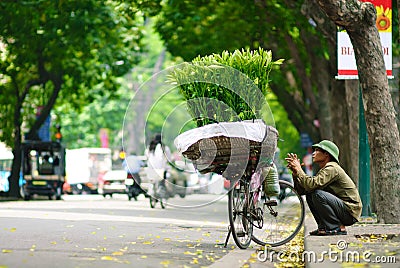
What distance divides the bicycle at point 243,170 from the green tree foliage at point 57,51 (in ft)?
51.5

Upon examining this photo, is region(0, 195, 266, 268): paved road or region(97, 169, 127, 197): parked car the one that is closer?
region(0, 195, 266, 268): paved road

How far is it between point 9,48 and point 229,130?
24.6 metres

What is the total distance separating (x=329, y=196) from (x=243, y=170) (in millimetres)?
1039

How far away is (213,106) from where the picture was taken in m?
11.9

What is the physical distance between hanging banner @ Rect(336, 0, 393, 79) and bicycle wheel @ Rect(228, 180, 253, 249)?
4.36 meters

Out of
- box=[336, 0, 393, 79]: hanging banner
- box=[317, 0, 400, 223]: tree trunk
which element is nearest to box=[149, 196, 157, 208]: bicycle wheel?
box=[336, 0, 393, 79]: hanging banner

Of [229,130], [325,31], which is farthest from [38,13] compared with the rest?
[229,130]

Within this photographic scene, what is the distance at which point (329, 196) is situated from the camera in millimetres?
11852

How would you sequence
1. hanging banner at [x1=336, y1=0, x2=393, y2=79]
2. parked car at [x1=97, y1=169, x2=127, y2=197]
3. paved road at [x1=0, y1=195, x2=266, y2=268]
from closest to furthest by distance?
1. paved road at [x1=0, y1=195, x2=266, y2=268]
2. hanging banner at [x1=336, y1=0, x2=393, y2=79]
3. parked car at [x1=97, y1=169, x2=127, y2=197]

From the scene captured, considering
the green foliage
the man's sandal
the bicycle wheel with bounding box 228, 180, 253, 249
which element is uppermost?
the green foliage

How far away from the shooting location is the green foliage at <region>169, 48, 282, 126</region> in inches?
463

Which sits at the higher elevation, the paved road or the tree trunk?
the tree trunk

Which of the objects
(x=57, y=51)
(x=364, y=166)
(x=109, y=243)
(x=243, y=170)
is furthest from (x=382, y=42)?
(x=57, y=51)

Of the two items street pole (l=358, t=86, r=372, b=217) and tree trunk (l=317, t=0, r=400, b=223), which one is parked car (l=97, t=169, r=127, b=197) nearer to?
street pole (l=358, t=86, r=372, b=217)
